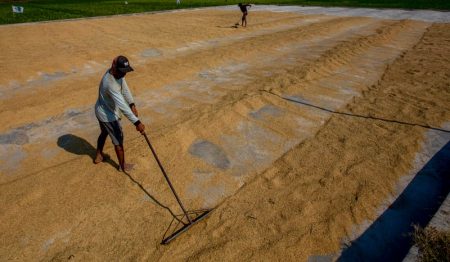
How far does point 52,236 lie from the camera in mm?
4102

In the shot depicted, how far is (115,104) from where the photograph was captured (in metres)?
4.78

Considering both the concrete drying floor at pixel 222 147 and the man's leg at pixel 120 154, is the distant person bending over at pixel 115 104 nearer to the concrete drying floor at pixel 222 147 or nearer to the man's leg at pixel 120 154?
the man's leg at pixel 120 154

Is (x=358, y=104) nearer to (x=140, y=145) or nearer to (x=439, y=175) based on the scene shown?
(x=439, y=175)

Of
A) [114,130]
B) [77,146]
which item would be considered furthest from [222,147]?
[77,146]

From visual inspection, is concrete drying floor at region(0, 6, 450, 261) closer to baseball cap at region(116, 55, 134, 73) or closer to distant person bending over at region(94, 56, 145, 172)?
distant person bending over at region(94, 56, 145, 172)

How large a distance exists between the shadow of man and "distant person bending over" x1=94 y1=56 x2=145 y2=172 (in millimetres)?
224

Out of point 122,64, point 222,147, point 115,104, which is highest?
point 122,64

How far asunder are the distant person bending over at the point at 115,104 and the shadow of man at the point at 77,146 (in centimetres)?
22

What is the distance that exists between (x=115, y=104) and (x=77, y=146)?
1.94m

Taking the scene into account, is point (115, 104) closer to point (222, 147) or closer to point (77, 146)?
point (77, 146)

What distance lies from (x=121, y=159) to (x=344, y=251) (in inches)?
141

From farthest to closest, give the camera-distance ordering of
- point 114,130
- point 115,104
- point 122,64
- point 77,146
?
point 77,146 → point 114,130 → point 115,104 → point 122,64

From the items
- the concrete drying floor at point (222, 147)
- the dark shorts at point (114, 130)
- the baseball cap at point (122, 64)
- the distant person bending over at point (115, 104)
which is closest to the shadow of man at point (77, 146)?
the concrete drying floor at point (222, 147)

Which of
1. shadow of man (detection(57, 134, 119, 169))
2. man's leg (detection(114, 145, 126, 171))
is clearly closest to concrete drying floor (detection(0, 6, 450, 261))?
shadow of man (detection(57, 134, 119, 169))
